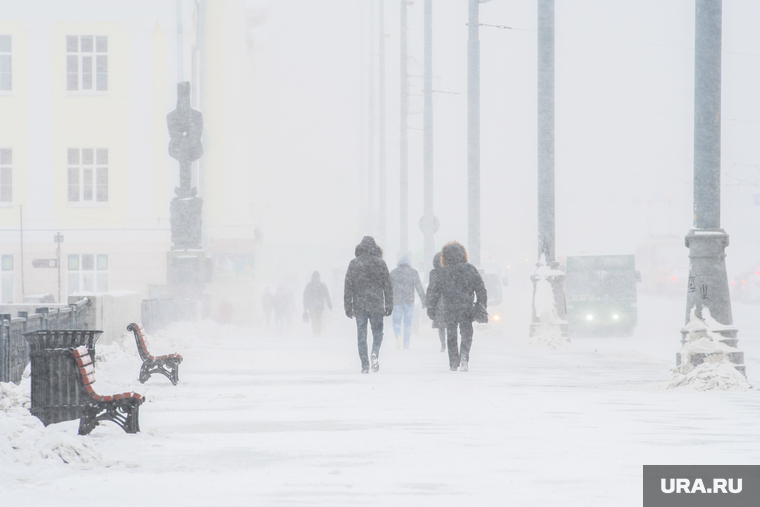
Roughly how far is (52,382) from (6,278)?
27788mm

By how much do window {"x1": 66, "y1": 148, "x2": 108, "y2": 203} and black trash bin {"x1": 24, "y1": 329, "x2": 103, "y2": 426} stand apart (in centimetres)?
2748

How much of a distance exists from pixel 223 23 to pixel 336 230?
2409 inches

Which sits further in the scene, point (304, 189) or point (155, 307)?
point (304, 189)

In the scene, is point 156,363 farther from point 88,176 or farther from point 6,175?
point 6,175

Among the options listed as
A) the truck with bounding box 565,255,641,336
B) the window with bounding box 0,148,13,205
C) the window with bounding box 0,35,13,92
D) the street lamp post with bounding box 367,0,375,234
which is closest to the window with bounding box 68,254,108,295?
the window with bounding box 0,148,13,205

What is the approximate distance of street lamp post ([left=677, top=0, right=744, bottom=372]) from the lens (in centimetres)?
1166

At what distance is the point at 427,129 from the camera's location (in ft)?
99.1

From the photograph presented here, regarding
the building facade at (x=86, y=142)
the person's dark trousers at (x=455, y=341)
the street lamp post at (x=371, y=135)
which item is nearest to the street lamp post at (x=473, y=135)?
the person's dark trousers at (x=455, y=341)

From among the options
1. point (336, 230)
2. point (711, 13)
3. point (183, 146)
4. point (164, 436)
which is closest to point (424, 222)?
point (183, 146)

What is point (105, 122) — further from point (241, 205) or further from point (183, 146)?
point (183, 146)

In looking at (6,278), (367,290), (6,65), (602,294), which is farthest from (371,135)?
(367,290)

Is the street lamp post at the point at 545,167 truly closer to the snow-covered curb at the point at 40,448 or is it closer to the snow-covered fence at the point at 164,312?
the snow-covered fence at the point at 164,312

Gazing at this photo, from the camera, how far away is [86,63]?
117 ft

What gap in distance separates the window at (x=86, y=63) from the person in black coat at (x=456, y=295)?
24.4 metres
